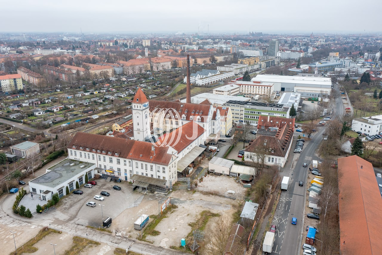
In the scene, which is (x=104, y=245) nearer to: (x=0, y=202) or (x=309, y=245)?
(x=0, y=202)

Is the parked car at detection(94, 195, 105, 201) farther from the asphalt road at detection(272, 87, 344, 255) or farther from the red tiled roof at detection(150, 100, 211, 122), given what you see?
the red tiled roof at detection(150, 100, 211, 122)

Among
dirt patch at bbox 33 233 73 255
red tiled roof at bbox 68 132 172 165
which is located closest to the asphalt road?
red tiled roof at bbox 68 132 172 165

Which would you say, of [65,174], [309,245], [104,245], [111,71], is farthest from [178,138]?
[111,71]

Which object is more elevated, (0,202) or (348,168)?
(348,168)

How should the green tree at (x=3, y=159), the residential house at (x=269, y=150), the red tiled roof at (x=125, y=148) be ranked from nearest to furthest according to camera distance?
the red tiled roof at (x=125, y=148), the residential house at (x=269, y=150), the green tree at (x=3, y=159)

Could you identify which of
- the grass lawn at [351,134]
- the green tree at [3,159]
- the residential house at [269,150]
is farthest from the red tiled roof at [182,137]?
the grass lawn at [351,134]

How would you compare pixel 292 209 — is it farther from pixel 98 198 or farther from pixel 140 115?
pixel 140 115

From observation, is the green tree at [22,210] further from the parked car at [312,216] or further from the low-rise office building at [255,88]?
the low-rise office building at [255,88]
